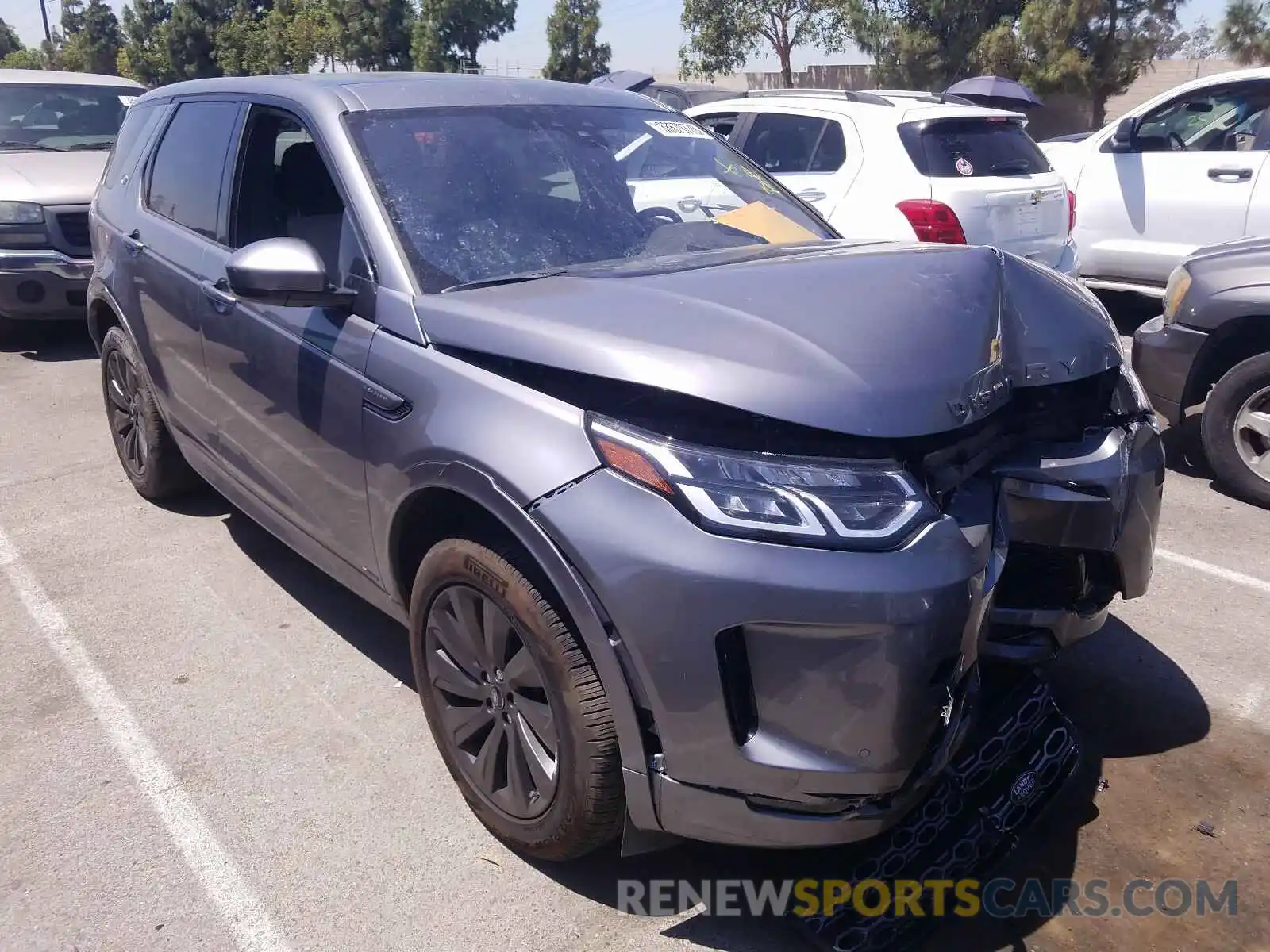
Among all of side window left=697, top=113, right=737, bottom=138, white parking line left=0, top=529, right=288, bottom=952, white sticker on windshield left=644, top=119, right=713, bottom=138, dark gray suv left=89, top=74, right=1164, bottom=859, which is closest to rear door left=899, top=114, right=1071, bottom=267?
side window left=697, top=113, right=737, bottom=138

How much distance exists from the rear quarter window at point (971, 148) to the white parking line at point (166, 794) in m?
5.28

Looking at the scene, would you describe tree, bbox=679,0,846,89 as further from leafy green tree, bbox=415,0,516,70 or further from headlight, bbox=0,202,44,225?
headlight, bbox=0,202,44,225

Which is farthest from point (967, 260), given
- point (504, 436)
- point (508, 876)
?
point (508, 876)

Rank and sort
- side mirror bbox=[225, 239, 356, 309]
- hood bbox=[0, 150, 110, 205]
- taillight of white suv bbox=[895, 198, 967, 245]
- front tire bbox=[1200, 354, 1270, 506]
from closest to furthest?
1. side mirror bbox=[225, 239, 356, 309]
2. front tire bbox=[1200, 354, 1270, 506]
3. taillight of white suv bbox=[895, 198, 967, 245]
4. hood bbox=[0, 150, 110, 205]

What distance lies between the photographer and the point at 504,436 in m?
2.44

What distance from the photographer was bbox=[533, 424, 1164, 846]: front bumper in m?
2.10

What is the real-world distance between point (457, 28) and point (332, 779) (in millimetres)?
49484

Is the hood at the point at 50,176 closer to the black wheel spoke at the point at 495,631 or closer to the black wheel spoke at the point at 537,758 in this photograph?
the black wheel spoke at the point at 495,631

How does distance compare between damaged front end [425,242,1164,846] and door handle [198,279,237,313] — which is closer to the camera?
damaged front end [425,242,1164,846]

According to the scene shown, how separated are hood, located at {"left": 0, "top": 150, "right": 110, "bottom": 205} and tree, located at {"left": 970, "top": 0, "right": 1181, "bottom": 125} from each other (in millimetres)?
26937

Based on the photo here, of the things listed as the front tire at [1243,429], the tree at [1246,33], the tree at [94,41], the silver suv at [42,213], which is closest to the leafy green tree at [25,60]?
the tree at [94,41]

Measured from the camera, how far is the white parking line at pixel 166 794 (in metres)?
2.60

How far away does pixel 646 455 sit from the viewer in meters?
2.22

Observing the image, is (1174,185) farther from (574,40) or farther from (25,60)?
(25,60)
